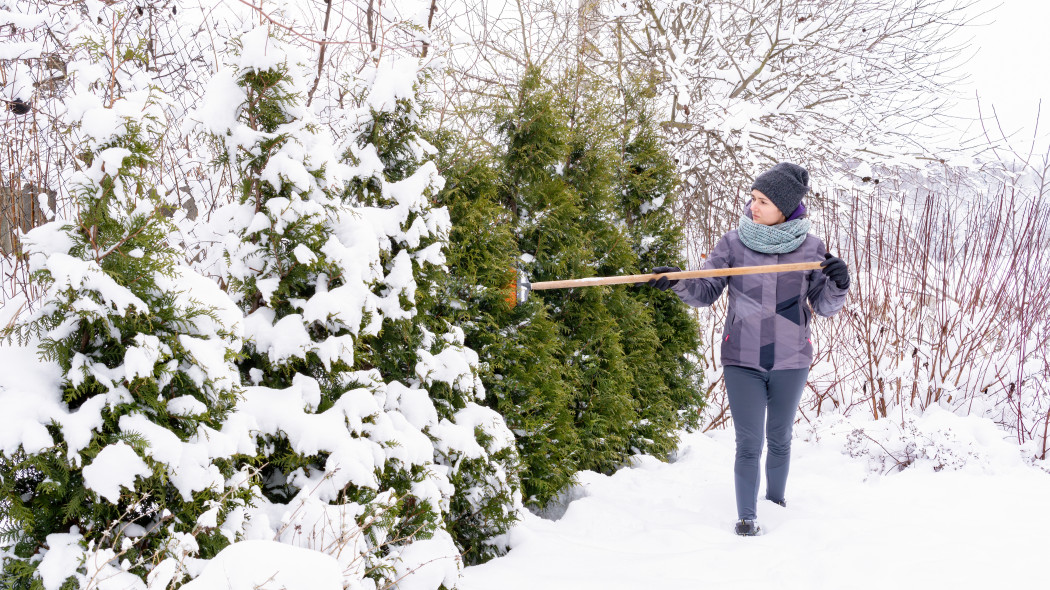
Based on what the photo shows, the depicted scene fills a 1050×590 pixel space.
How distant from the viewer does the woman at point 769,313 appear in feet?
12.5

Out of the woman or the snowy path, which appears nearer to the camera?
the snowy path

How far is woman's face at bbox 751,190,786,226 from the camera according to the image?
3834 millimetres

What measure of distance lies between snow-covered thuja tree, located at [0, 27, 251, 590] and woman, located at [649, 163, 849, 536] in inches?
100

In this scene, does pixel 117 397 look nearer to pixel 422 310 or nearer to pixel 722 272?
pixel 422 310

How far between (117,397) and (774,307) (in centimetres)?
323

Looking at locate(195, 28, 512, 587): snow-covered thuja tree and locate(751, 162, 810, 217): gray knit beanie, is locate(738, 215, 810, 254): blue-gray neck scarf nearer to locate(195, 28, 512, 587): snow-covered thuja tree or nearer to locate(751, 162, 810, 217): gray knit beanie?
locate(751, 162, 810, 217): gray knit beanie

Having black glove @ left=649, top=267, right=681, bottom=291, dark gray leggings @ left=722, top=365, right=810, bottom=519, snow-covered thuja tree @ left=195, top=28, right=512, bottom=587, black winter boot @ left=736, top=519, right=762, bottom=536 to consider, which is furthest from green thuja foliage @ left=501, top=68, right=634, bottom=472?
snow-covered thuja tree @ left=195, top=28, right=512, bottom=587

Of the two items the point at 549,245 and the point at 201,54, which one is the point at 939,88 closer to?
the point at 549,245

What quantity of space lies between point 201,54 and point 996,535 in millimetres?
5756

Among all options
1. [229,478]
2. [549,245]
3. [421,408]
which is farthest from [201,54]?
[229,478]

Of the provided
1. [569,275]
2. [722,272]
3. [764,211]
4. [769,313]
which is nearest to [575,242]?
[569,275]

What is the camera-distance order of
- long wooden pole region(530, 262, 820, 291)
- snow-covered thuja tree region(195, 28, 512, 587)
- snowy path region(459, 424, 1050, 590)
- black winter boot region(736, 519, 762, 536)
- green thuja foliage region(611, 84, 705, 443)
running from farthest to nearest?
green thuja foliage region(611, 84, 705, 443)
black winter boot region(736, 519, 762, 536)
long wooden pole region(530, 262, 820, 291)
snowy path region(459, 424, 1050, 590)
snow-covered thuja tree region(195, 28, 512, 587)

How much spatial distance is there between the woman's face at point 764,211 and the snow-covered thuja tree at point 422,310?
1790 mm

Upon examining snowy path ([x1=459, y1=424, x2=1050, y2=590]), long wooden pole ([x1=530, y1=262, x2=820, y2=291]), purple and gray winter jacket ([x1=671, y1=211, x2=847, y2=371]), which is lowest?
snowy path ([x1=459, y1=424, x2=1050, y2=590])
